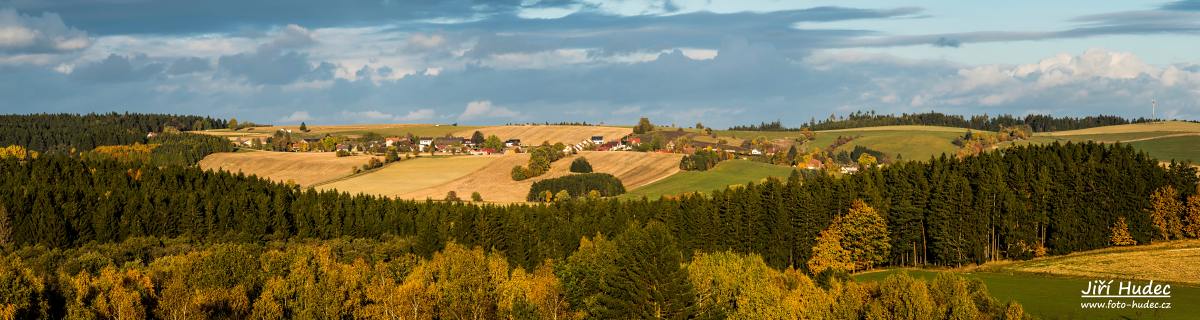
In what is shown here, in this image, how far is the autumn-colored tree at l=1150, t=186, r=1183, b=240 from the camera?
147 m

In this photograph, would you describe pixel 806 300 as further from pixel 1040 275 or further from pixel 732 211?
pixel 732 211

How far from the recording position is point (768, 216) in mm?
148750

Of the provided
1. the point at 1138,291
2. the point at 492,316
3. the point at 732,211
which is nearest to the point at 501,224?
the point at 732,211

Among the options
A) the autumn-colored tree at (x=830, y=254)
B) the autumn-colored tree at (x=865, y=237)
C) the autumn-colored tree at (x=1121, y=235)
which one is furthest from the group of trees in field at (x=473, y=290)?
the autumn-colored tree at (x=1121, y=235)

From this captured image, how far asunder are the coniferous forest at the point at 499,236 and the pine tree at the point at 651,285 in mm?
2275

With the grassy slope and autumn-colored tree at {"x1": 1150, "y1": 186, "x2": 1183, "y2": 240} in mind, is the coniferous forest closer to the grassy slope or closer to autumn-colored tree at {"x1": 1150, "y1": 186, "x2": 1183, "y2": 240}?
autumn-colored tree at {"x1": 1150, "y1": 186, "x2": 1183, "y2": 240}

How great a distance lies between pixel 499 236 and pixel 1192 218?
83.9 metres

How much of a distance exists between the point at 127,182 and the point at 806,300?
471 feet

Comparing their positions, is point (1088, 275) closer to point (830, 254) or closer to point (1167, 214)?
point (830, 254)

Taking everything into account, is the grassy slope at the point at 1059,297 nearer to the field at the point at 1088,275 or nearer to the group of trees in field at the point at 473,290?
the field at the point at 1088,275

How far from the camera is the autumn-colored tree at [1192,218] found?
143750 mm

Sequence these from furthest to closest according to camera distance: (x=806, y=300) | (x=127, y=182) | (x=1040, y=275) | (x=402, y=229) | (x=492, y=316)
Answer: (x=127, y=182)
(x=402, y=229)
(x=1040, y=275)
(x=492, y=316)
(x=806, y=300)

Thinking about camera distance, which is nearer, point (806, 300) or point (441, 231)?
point (806, 300)

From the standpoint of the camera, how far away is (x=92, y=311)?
273 ft
